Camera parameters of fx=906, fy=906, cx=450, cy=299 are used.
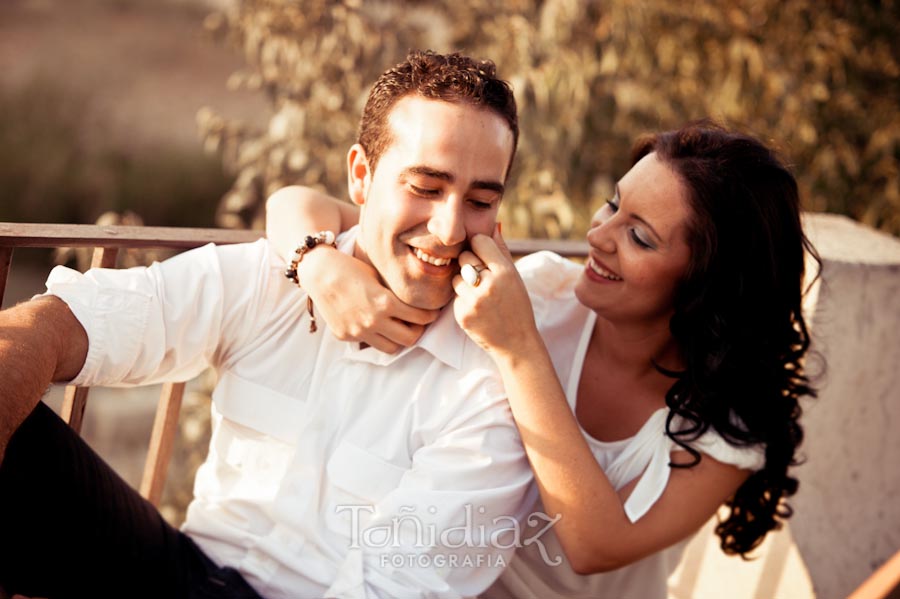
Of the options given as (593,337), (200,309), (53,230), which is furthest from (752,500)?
(53,230)

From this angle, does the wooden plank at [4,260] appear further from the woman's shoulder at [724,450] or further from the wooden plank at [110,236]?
the woman's shoulder at [724,450]

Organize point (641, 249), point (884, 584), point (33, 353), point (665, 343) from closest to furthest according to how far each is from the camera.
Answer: point (884, 584), point (33, 353), point (641, 249), point (665, 343)

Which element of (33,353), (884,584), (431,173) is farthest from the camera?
(431,173)

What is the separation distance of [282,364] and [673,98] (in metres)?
3.42

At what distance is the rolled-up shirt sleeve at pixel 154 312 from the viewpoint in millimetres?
1816

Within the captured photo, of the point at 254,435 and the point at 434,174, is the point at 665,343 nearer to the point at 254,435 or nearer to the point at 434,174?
the point at 434,174

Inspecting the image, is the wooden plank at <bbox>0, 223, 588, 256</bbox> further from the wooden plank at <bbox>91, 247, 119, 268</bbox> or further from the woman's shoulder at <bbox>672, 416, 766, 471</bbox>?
the woman's shoulder at <bbox>672, 416, 766, 471</bbox>

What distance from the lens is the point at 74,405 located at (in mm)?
2121

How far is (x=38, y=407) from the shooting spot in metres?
1.78

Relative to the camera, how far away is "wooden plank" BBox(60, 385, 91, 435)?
2.12 meters

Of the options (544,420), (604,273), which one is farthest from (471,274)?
(604,273)

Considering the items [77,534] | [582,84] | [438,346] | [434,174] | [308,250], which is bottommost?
[77,534]

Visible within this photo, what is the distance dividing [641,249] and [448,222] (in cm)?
53

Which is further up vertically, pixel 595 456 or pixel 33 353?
pixel 33 353
